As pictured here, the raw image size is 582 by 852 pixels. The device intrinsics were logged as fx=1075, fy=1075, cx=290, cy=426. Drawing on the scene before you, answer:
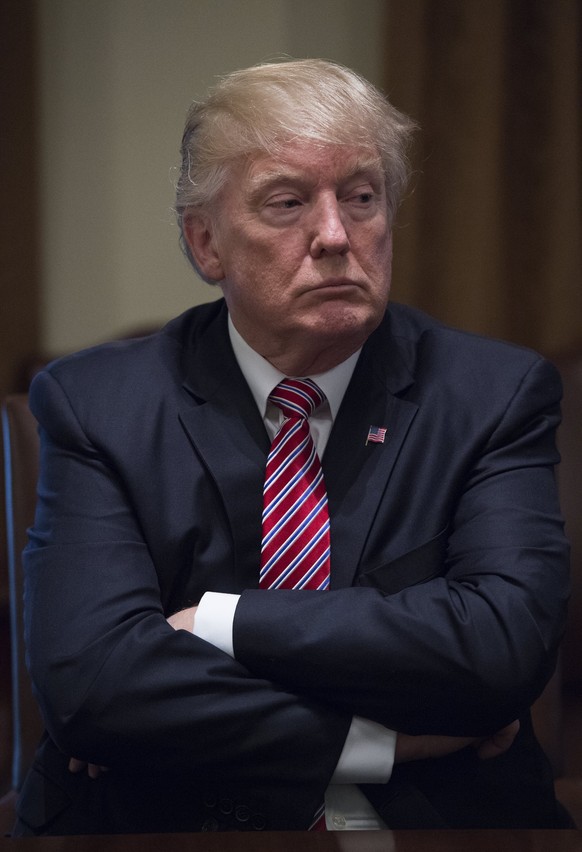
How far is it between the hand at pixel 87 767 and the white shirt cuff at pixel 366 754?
33 cm

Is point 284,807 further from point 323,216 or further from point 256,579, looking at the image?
point 323,216

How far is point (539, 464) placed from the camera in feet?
5.39

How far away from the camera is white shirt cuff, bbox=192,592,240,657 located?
1.46 m

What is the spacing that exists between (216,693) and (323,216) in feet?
2.26

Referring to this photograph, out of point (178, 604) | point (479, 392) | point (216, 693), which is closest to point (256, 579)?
point (178, 604)

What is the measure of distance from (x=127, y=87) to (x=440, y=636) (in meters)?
1.94

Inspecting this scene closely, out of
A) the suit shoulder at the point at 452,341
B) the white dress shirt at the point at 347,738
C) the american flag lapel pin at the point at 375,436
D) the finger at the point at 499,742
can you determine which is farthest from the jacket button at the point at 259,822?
the suit shoulder at the point at 452,341

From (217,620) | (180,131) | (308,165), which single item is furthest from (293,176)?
(180,131)

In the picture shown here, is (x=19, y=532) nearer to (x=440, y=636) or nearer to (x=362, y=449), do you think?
(x=362, y=449)

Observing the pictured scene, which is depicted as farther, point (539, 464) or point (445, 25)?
point (445, 25)

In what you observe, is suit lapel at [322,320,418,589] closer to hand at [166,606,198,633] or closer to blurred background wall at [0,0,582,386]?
hand at [166,606,198,633]

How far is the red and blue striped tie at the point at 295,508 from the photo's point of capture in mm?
1590

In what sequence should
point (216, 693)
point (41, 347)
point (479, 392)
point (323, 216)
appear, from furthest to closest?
point (41, 347)
point (479, 392)
point (323, 216)
point (216, 693)

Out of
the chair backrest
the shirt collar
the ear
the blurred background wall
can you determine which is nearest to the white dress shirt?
the shirt collar
